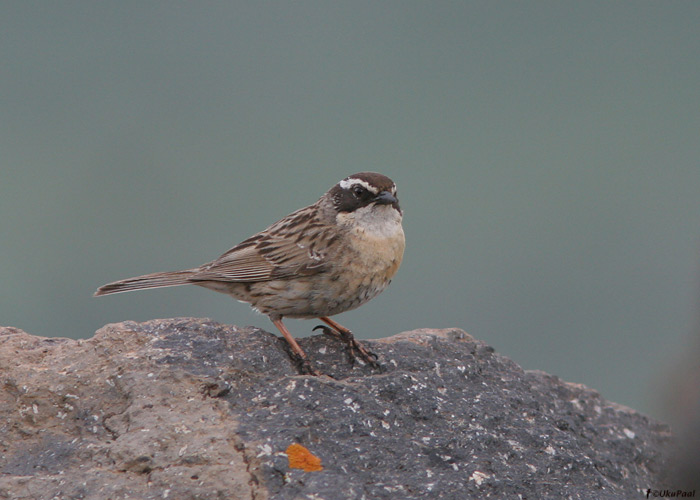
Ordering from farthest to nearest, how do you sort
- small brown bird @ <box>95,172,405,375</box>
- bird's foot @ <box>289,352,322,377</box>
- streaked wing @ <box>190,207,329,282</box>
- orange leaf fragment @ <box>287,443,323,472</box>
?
streaked wing @ <box>190,207,329,282</box>, small brown bird @ <box>95,172,405,375</box>, bird's foot @ <box>289,352,322,377</box>, orange leaf fragment @ <box>287,443,323,472</box>

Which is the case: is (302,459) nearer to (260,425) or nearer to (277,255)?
(260,425)

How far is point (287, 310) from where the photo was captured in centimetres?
757

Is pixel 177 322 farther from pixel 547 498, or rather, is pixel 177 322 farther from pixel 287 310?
pixel 547 498

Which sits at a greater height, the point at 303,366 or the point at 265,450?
the point at 303,366

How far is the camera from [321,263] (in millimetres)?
7500

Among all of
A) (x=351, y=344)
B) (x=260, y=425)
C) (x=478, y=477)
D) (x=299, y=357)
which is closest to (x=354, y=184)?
Result: (x=351, y=344)

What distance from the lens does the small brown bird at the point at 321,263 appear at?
7.49m

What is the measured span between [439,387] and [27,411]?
119 inches

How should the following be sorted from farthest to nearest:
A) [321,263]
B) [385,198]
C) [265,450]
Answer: [385,198], [321,263], [265,450]

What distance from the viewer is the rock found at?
17.9 feet

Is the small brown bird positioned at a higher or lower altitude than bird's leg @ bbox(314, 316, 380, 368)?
higher

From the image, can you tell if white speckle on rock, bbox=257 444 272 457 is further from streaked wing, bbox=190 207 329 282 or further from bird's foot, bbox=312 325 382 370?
streaked wing, bbox=190 207 329 282

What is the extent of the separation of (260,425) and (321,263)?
2061 mm

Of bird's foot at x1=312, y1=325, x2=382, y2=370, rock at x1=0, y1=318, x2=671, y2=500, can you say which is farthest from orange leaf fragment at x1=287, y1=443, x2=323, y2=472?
bird's foot at x1=312, y1=325, x2=382, y2=370
